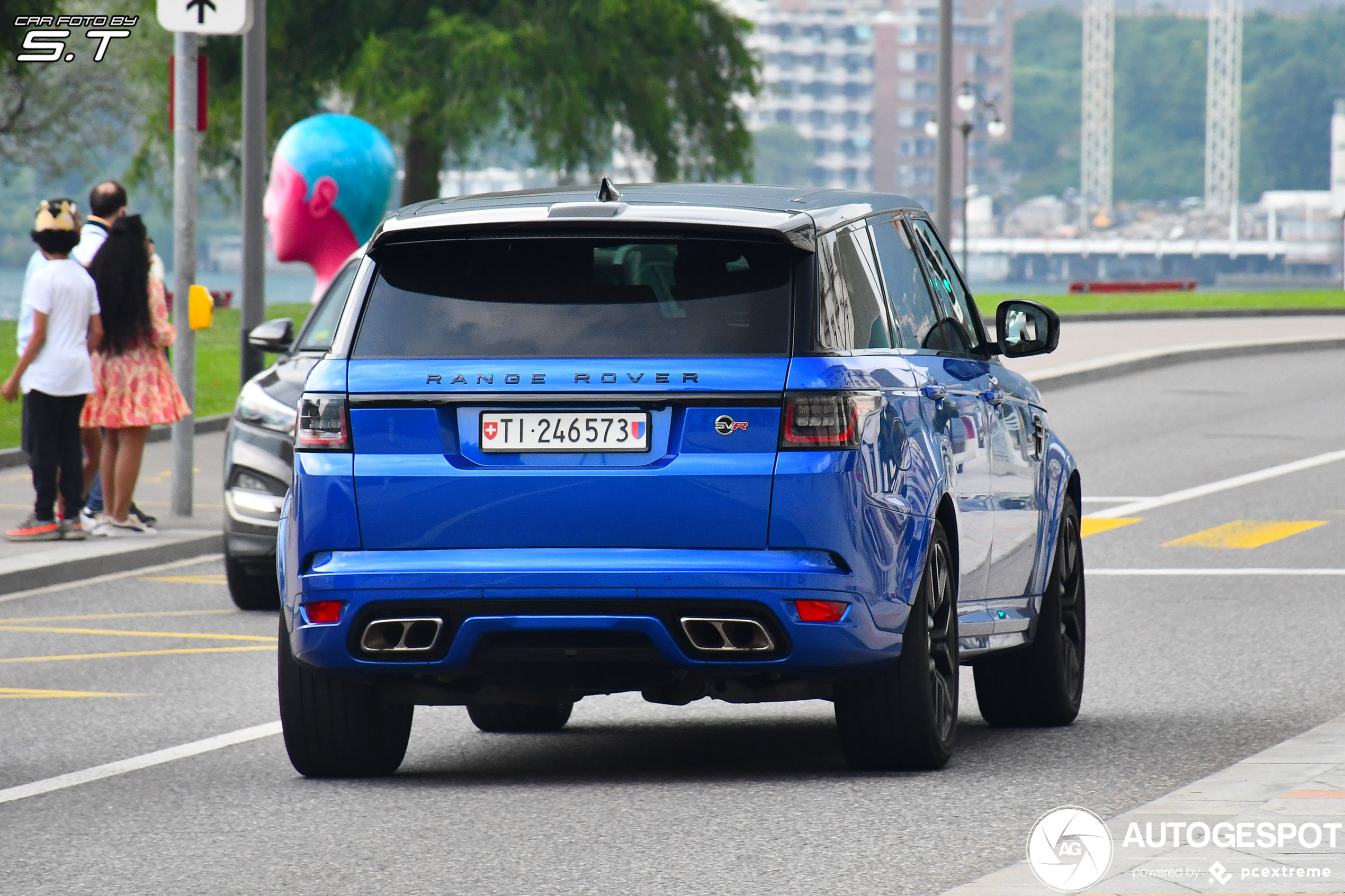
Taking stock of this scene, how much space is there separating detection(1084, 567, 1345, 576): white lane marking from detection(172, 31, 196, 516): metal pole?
5.90 m

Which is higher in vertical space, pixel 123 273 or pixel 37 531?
pixel 123 273

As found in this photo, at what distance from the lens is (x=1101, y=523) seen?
16.3 meters

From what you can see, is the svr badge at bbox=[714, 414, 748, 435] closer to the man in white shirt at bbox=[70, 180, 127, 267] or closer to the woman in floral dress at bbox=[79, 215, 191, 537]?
the woman in floral dress at bbox=[79, 215, 191, 537]

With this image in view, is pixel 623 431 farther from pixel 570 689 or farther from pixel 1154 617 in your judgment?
pixel 1154 617

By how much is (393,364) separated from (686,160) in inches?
1524

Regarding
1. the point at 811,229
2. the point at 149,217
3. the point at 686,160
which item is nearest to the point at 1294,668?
the point at 811,229

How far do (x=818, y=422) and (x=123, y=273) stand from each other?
8633 millimetres

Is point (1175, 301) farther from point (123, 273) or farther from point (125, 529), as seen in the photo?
point (123, 273)

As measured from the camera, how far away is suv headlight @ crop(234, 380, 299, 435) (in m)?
12.3

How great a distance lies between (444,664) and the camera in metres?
6.75

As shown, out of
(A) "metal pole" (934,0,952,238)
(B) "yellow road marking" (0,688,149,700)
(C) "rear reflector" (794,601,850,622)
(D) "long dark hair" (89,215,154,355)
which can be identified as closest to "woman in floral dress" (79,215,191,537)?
(D) "long dark hair" (89,215,154,355)

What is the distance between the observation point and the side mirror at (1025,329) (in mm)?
8242

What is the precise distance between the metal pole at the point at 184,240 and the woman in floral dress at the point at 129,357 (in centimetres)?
107

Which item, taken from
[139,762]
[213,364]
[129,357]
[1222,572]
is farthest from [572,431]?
[213,364]
